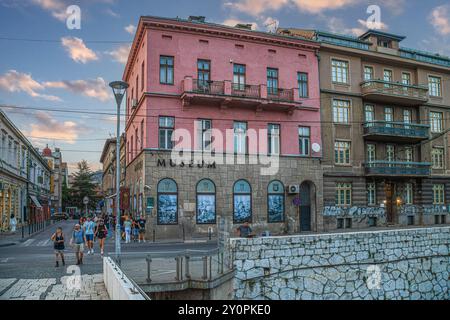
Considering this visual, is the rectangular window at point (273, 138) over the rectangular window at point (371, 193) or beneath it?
over

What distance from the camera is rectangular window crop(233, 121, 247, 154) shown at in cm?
3059

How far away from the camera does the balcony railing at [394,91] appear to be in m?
34.1

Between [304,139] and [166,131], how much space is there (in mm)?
10667

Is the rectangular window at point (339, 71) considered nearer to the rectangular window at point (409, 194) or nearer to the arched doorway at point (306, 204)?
the arched doorway at point (306, 204)

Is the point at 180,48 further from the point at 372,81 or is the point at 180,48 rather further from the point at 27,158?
the point at 27,158

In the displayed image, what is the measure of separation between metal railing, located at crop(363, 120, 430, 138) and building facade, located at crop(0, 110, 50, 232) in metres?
28.8

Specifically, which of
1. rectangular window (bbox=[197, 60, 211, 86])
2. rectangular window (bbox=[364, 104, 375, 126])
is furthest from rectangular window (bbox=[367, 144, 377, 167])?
rectangular window (bbox=[197, 60, 211, 86])

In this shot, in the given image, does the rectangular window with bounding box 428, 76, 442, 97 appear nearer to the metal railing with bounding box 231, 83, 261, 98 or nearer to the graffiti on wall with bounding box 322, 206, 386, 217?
the graffiti on wall with bounding box 322, 206, 386, 217

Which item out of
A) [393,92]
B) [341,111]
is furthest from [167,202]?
[393,92]

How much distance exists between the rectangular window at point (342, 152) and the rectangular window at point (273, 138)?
16.8 feet

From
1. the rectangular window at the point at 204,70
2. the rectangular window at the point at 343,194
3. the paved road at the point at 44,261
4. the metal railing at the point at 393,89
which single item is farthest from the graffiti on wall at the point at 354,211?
the rectangular window at the point at 204,70

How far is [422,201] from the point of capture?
36.7 metres
